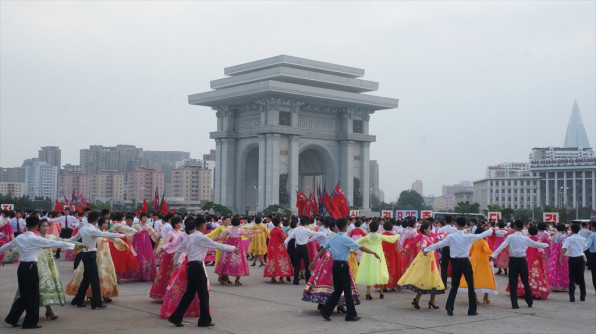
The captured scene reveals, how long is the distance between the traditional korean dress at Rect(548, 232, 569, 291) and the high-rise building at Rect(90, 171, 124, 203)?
140 metres

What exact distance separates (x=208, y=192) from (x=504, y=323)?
14187cm

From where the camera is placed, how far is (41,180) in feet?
588

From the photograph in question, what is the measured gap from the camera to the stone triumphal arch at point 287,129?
60375mm

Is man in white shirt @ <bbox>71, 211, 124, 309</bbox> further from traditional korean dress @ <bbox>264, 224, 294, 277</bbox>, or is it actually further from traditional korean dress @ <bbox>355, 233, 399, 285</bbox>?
traditional korean dress @ <bbox>264, 224, 294, 277</bbox>

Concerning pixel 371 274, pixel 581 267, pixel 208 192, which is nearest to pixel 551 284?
pixel 581 267

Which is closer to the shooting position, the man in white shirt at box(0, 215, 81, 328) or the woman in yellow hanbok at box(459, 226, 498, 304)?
the man in white shirt at box(0, 215, 81, 328)

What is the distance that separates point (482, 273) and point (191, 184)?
13932 cm

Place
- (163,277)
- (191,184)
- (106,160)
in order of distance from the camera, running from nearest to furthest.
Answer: (163,277) < (191,184) < (106,160)

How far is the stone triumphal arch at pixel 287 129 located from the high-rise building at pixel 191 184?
82887 mm

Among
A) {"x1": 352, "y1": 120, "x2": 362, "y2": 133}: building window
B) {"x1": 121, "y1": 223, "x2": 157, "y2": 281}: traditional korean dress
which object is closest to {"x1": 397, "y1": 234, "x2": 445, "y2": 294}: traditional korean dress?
{"x1": 121, "y1": 223, "x2": 157, "y2": 281}: traditional korean dress

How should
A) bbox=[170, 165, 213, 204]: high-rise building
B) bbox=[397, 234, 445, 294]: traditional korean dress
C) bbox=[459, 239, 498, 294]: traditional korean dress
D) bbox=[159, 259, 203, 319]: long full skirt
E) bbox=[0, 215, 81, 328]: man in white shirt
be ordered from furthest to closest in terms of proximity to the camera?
bbox=[170, 165, 213, 204]: high-rise building, bbox=[459, 239, 498, 294]: traditional korean dress, bbox=[397, 234, 445, 294]: traditional korean dress, bbox=[159, 259, 203, 319]: long full skirt, bbox=[0, 215, 81, 328]: man in white shirt

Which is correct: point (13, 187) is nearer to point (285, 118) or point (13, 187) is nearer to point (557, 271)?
point (285, 118)

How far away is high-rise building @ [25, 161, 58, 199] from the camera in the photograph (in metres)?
177

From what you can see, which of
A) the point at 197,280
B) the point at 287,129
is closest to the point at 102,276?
the point at 197,280
